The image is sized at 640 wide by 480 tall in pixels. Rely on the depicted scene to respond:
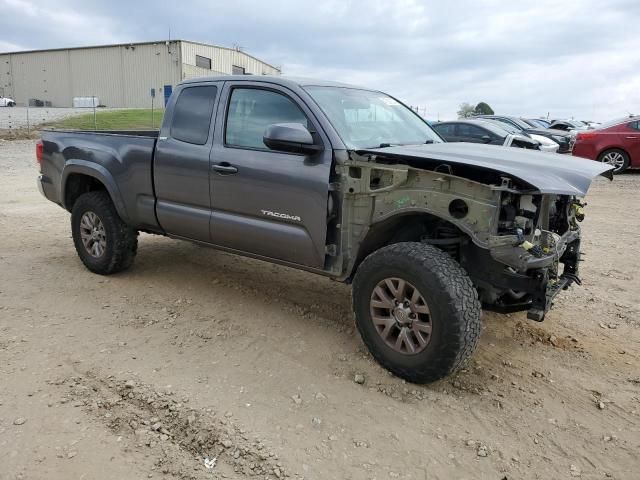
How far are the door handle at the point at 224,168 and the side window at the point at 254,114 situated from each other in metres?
0.18

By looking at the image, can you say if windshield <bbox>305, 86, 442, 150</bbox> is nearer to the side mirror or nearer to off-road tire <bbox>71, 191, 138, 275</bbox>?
the side mirror

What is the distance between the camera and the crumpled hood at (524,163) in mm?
2979

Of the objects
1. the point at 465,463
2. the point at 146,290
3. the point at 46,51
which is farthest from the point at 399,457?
the point at 46,51

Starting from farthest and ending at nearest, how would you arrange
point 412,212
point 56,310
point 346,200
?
point 56,310 → point 346,200 → point 412,212

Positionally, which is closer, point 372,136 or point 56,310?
point 372,136

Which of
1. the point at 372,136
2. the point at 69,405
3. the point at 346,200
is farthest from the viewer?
the point at 372,136

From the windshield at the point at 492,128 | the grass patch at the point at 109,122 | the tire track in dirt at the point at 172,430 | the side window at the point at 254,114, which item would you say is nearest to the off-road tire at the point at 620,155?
the windshield at the point at 492,128

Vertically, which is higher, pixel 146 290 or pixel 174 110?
pixel 174 110

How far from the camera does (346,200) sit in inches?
143

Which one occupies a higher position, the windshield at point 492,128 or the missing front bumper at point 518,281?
the windshield at point 492,128

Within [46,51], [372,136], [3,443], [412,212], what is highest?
[46,51]

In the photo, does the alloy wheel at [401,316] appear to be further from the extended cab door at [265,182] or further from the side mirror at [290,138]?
the side mirror at [290,138]

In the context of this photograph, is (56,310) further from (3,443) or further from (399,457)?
(399,457)

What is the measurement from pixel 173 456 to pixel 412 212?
1.95 meters
